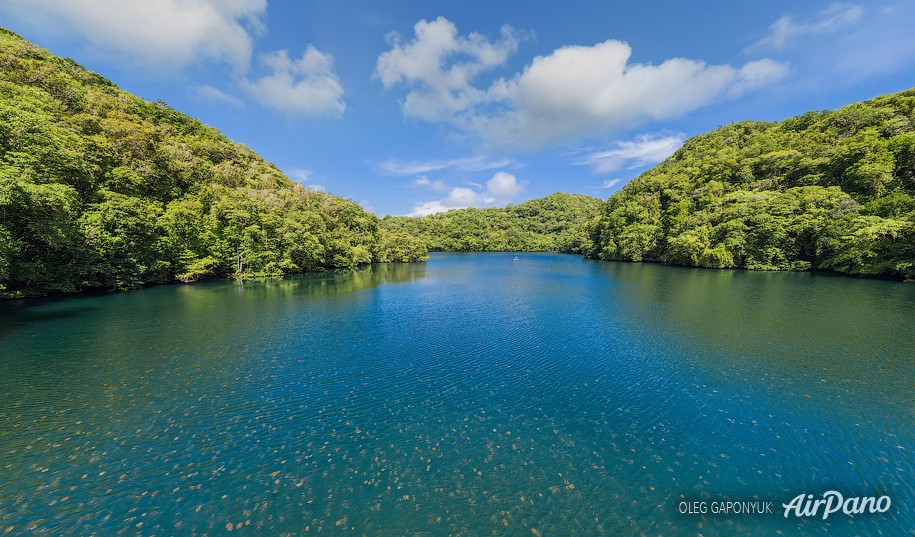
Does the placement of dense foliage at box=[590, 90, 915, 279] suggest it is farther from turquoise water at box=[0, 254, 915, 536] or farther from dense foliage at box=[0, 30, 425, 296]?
dense foliage at box=[0, 30, 425, 296]

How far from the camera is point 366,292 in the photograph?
45.6 m

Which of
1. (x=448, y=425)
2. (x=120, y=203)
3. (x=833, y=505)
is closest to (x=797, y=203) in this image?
(x=833, y=505)

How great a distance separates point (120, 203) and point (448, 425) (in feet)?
171

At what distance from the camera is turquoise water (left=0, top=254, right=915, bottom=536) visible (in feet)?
27.7

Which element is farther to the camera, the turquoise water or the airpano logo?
the airpano logo

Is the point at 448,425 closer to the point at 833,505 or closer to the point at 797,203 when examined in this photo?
the point at 833,505

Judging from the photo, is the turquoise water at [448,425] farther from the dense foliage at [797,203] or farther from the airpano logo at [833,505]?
the dense foliage at [797,203]

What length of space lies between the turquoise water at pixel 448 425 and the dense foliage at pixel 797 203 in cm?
3892

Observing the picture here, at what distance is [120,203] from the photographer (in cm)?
4009

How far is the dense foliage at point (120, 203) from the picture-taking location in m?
28.0

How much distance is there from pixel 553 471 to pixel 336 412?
8.91 metres

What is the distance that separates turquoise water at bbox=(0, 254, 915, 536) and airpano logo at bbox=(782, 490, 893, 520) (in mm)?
216

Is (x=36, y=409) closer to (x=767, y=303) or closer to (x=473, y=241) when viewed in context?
(x=767, y=303)

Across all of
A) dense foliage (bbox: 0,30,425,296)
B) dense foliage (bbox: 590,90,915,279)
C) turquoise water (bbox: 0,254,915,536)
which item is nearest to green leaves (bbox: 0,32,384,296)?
dense foliage (bbox: 0,30,425,296)
